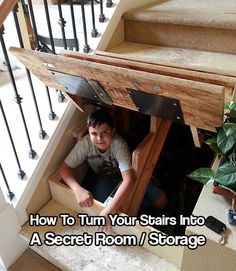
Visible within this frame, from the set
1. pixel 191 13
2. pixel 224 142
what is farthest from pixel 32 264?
pixel 191 13

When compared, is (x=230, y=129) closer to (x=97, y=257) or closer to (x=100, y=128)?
(x=100, y=128)

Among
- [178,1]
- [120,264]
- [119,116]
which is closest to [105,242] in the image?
[120,264]

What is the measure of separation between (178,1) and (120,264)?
62.5 inches

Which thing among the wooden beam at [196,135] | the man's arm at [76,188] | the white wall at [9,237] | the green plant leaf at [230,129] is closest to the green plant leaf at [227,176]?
the green plant leaf at [230,129]

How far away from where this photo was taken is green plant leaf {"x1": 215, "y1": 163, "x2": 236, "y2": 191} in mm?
844

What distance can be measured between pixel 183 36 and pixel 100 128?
→ 2.15ft

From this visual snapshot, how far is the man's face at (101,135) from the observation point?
1.37m

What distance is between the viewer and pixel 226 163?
91cm

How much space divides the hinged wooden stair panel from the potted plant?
49mm

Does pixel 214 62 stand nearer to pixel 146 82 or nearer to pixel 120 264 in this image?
pixel 146 82

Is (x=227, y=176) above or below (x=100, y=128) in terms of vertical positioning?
above

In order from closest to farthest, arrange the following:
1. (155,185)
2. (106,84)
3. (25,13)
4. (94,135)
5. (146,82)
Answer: (146,82) < (106,84) < (94,135) < (155,185) < (25,13)

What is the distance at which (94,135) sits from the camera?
4.53ft

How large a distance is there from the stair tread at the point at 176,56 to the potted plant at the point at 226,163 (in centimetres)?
34
